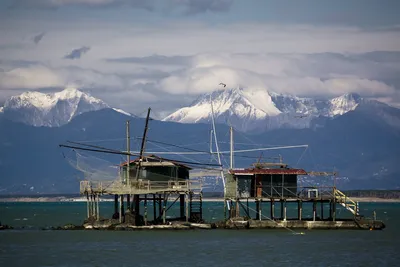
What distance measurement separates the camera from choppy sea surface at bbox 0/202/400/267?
8169 centimetres

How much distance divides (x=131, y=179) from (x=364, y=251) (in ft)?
92.3

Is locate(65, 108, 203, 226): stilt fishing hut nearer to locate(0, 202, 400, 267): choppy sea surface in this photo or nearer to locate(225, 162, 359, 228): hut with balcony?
locate(0, 202, 400, 267): choppy sea surface

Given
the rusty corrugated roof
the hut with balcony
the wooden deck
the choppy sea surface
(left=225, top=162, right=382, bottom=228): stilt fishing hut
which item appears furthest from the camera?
the rusty corrugated roof

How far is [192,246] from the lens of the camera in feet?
303

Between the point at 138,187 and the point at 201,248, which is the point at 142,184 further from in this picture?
the point at 201,248

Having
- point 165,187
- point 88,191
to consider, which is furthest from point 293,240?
point 88,191

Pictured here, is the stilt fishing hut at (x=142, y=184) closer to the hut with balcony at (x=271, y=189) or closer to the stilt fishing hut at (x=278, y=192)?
the hut with balcony at (x=271, y=189)

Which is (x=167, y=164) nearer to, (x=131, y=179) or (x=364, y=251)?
(x=131, y=179)

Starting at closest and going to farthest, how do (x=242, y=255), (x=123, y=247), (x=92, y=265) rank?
1. (x=92, y=265)
2. (x=242, y=255)
3. (x=123, y=247)

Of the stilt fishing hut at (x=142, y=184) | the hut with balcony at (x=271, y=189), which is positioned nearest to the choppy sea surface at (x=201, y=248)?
the stilt fishing hut at (x=142, y=184)

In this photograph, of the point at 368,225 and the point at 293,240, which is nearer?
the point at 293,240

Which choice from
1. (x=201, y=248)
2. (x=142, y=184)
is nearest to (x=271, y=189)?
(x=142, y=184)

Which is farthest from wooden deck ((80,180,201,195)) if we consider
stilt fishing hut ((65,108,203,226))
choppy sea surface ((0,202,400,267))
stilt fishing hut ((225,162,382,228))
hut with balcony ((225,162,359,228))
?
stilt fishing hut ((225,162,382,228))

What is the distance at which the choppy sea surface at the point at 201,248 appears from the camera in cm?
8169
